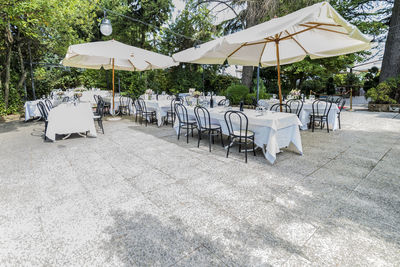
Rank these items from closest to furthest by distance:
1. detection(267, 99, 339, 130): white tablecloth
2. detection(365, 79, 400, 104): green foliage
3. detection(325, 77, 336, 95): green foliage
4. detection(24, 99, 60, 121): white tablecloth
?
detection(267, 99, 339, 130): white tablecloth, detection(24, 99, 60, 121): white tablecloth, detection(365, 79, 400, 104): green foliage, detection(325, 77, 336, 95): green foliage

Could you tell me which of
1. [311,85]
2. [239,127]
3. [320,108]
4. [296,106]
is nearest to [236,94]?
[296,106]

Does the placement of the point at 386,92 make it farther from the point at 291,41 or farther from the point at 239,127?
the point at 239,127

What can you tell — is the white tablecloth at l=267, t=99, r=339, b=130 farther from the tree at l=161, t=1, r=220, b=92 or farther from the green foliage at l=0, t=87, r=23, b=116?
the green foliage at l=0, t=87, r=23, b=116

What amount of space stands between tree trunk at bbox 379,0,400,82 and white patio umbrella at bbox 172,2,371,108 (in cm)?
768

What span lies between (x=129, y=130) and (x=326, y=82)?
17161 millimetres

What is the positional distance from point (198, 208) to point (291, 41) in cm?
469

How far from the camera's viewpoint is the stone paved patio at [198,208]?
5.57 ft

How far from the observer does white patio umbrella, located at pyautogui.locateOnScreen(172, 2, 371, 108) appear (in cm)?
286

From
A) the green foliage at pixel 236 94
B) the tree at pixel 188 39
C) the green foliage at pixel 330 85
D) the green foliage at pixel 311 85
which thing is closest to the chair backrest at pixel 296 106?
the green foliage at pixel 236 94

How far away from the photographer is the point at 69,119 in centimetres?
521

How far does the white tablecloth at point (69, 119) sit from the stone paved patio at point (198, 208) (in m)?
0.96

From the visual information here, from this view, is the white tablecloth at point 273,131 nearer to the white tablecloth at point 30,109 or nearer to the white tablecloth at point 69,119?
the white tablecloth at point 69,119

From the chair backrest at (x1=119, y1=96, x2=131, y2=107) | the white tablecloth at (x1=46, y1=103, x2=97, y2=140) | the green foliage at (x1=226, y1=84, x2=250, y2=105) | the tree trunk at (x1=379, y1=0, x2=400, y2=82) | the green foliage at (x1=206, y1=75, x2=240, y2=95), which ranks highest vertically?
the tree trunk at (x1=379, y1=0, x2=400, y2=82)

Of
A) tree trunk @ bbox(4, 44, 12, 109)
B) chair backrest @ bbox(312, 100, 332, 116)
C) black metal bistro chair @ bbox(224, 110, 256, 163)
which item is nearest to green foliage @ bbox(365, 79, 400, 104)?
chair backrest @ bbox(312, 100, 332, 116)
